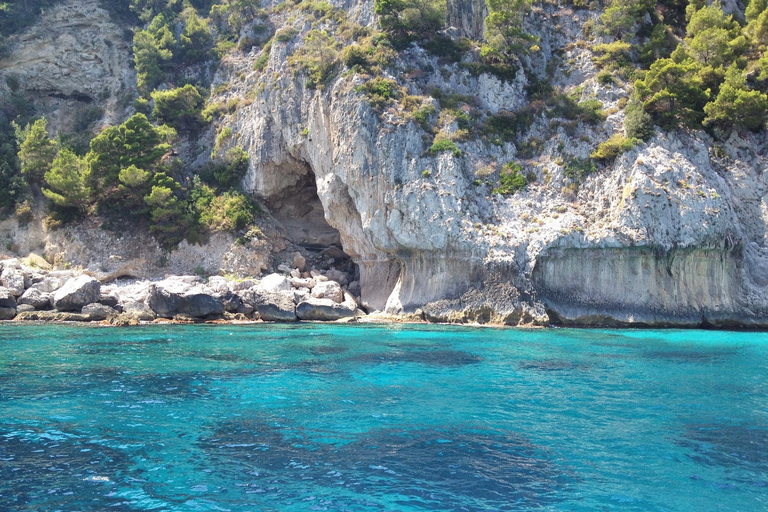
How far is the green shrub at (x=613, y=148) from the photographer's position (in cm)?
2730

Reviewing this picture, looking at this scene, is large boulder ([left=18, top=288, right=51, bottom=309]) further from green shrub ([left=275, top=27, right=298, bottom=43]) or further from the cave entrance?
green shrub ([left=275, top=27, right=298, bottom=43])

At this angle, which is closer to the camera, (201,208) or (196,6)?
(201,208)

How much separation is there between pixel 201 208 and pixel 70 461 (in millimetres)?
29521

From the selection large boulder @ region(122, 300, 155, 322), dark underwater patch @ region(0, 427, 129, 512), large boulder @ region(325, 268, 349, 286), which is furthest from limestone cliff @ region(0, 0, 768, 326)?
dark underwater patch @ region(0, 427, 129, 512)

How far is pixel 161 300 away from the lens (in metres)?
27.0

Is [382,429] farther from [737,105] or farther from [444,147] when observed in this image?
[737,105]

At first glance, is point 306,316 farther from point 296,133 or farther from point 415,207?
point 296,133

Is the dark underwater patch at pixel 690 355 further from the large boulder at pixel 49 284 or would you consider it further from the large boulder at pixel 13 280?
the large boulder at pixel 13 280

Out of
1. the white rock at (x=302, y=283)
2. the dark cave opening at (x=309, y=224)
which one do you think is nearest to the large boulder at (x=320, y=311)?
the white rock at (x=302, y=283)

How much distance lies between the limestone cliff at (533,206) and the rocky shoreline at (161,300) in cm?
430

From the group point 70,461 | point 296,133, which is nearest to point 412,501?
point 70,461

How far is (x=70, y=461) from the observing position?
7945mm

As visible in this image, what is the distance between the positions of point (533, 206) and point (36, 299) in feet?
85.6

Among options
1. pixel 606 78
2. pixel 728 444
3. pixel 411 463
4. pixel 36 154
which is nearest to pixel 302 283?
pixel 36 154
